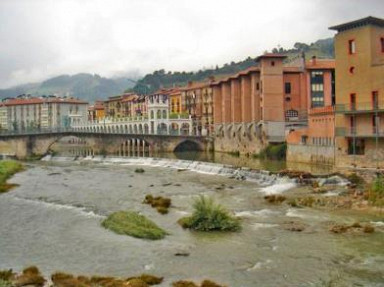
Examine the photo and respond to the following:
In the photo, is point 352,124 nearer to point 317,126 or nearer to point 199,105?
point 317,126

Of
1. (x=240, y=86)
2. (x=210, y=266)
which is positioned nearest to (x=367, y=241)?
(x=210, y=266)

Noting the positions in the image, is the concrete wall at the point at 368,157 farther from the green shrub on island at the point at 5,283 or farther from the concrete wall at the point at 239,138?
the green shrub on island at the point at 5,283

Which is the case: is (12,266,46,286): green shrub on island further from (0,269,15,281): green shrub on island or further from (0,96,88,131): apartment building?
(0,96,88,131): apartment building

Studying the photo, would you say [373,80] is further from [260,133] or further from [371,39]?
[260,133]

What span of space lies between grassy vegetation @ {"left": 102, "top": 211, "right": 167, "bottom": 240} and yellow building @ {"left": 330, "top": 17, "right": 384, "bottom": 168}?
24.5 metres

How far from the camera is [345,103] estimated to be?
1989 inches

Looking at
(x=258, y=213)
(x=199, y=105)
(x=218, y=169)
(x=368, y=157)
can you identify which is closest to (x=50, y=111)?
(x=199, y=105)

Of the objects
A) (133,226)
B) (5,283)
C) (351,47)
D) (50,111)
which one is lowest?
(5,283)

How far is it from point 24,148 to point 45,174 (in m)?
34.4

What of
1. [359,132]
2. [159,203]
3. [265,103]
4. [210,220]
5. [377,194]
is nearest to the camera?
[210,220]

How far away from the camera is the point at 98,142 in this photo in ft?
338

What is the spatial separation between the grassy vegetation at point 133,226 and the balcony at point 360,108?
995 inches

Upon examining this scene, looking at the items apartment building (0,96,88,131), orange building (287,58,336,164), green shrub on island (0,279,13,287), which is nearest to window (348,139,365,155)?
orange building (287,58,336,164)

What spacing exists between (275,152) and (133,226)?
46425 millimetres
